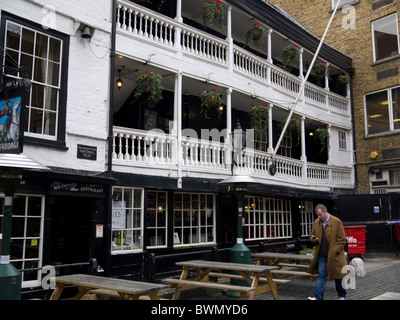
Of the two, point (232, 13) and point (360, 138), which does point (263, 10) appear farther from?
point (360, 138)

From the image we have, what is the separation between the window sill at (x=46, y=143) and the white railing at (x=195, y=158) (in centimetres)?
134

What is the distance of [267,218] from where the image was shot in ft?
51.4

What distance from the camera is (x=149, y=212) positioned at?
1110cm

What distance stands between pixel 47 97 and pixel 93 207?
8.77 feet

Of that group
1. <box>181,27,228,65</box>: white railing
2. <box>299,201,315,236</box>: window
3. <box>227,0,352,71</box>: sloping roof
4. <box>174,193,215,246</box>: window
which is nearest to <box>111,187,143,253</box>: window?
<box>174,193,215,246</box>: window

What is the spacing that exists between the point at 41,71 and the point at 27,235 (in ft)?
11.6

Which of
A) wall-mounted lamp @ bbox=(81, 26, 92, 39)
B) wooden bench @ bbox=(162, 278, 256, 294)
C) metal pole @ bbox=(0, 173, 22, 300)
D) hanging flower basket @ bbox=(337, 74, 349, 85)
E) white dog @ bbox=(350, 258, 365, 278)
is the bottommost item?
white dog @ bbox=(350, 258, 365, 278)

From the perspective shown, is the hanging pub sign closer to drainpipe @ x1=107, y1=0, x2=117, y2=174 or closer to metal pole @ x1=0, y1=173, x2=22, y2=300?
metal pole @ x1=0, y1=173, x2=22, y2=300

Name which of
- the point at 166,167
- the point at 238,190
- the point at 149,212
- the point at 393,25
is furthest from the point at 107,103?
the point at 393,25

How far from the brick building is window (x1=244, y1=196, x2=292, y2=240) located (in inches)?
236

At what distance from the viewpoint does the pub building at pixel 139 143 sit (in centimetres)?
859

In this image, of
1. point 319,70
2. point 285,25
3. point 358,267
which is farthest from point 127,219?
point 319,70

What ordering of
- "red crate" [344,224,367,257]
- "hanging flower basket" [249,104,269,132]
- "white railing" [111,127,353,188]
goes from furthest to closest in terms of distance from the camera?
"hanging flower basket" [249,104,269,132] < "red crate" [344,224,367,257] < "white railing" [111,127,353,188]

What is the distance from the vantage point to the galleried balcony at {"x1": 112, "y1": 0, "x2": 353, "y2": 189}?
11062 mm
